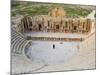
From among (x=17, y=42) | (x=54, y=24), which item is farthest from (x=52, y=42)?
(x=17, y=42)

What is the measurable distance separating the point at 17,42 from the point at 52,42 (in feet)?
1.31

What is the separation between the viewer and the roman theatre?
1941mm

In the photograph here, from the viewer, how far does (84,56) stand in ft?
7.21

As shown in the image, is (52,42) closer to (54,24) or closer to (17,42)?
(54,24)

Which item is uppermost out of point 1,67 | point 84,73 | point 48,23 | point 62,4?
point 62,4

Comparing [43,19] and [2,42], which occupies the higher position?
[43,19]

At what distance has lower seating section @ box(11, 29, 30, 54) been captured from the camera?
1.91 m

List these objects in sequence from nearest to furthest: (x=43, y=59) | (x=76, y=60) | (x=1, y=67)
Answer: (x=1, y=67) → (x=43, y=59) → (x=76, y=60)

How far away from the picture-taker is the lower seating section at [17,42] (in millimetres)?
1910

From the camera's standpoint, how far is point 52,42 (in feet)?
6.76

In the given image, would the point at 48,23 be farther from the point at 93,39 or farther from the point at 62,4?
the point at 93,39

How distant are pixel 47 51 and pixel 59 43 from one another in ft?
0.56

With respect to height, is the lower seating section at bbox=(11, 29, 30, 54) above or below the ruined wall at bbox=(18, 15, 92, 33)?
below

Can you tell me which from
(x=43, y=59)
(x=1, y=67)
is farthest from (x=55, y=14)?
(x=1, y=67)
